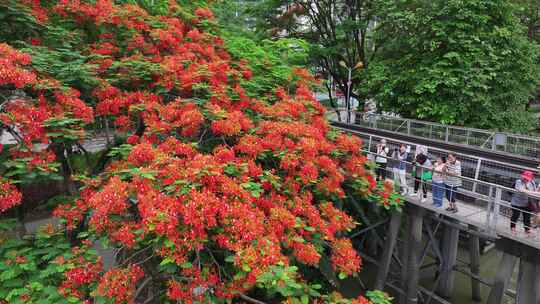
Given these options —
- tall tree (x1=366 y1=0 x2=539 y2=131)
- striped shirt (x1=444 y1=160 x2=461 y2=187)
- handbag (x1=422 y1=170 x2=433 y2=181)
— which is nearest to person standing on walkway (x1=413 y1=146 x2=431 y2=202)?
handbag (x1=422 y1=170 x2=433 y2=181)

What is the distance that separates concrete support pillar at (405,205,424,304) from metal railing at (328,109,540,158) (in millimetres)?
3880

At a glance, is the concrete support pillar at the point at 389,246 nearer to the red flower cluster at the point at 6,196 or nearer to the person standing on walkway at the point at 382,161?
the person standing on walkway at the point at 382,161

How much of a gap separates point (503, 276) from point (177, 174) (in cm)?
796

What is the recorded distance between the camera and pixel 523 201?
6902 millimetres

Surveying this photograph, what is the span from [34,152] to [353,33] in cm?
1961

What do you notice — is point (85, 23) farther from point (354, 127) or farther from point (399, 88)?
point (354, 127)

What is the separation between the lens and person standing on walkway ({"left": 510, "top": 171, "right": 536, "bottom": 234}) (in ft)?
22.5

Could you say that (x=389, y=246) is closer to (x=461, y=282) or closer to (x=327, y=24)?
(x=461, y=282)

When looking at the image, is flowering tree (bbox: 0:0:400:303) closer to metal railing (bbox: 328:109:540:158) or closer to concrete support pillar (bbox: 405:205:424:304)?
concrete support pillar (bbox: 405:205:424:304)

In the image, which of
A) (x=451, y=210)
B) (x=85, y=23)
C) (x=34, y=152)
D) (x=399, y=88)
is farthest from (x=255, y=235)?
(x=399, y=88)

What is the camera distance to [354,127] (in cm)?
1947

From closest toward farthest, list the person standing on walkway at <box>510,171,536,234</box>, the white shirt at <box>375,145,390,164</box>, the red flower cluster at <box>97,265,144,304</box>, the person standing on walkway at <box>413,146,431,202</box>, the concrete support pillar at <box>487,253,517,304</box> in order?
the red flower cluster at <box>97,265,144,304</box> → the person standing on walkway at <box>510,171,536,234</box> → the concrete support pillar at <box>487,253,517,304</box> → the person standing on walkway at <box>413,146,431,202</box> → the white shirt at <box>375,145,390,164</box>

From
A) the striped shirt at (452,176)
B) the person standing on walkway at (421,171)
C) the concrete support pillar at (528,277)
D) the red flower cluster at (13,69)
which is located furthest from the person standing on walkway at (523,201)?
the red flower cluster at (13,69)

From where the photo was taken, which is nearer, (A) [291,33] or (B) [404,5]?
(B) [404,5]
